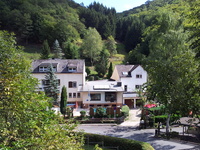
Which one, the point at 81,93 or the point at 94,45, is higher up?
the point at 94,45

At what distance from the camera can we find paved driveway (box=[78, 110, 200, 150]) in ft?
56.3

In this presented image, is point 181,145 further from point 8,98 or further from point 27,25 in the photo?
point 27,25

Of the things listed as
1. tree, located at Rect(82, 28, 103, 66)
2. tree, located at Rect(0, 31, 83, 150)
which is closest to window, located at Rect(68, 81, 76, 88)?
tree, located at Rect(0, 31, 83, 150)

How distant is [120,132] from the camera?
2209cm

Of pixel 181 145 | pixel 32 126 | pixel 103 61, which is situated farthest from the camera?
pixel 103 61

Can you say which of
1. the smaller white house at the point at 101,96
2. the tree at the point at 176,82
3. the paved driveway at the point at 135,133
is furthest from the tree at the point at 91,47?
the tree at the point at 176,82

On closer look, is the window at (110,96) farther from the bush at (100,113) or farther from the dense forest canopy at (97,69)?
the dense forest canopy at (97,69)

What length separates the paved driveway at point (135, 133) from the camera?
1716 centimetres

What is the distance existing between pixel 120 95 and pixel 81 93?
673 centimetres

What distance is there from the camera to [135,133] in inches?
849

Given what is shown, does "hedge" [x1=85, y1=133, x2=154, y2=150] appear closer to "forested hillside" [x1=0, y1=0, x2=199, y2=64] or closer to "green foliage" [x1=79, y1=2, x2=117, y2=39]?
"forested hillside" [x1=0, y1=0, x2=199, y2=64]

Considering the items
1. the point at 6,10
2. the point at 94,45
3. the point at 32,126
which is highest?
the point at 6,10

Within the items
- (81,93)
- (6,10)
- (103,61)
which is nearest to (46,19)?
(6,10)

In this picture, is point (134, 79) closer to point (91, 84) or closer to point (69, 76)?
point (91, 84)
